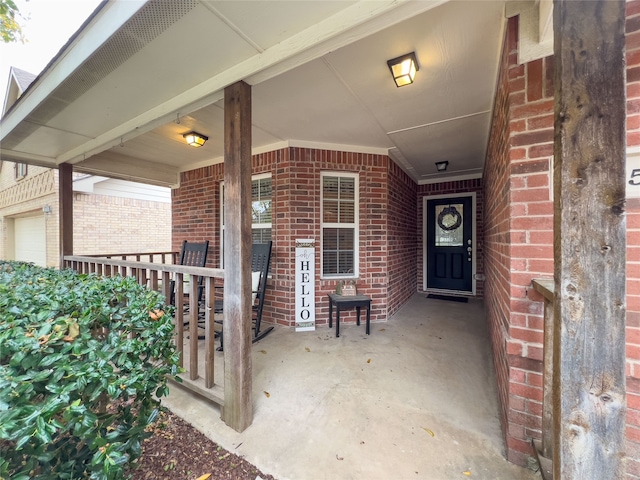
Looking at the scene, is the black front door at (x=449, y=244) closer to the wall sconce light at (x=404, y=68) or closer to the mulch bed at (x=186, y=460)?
the wall sconce light at (x=404, y=68)

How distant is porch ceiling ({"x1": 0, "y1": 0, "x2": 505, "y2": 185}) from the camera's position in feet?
4.34

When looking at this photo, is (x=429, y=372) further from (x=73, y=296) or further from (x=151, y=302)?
(x=73, y=296)

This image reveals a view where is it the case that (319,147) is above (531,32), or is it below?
above

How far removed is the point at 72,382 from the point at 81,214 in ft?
21.7

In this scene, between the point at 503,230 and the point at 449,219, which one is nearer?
the point at 503,230

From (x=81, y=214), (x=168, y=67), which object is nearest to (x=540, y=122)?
(x=168, y=67)

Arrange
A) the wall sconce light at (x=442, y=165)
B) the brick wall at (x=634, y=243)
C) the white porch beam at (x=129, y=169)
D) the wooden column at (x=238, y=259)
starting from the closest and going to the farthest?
1. the brick wall at (x=634, y=243)
2. the wooden column at (x=238, y=259)
3. the white porch beam at (x=129, y=169)
4. the wall sconce light at (x=442, y=165)

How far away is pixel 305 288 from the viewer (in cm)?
336

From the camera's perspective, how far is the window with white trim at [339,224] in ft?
12.0

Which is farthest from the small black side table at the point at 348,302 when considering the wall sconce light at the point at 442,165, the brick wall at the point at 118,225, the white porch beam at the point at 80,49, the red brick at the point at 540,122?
the brick wall at the point at 118,225

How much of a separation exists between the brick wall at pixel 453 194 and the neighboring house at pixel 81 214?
664cm

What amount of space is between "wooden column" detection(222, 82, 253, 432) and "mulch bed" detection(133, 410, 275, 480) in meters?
0.19

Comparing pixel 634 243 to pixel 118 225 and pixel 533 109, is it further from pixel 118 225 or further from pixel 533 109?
pixel 118 225

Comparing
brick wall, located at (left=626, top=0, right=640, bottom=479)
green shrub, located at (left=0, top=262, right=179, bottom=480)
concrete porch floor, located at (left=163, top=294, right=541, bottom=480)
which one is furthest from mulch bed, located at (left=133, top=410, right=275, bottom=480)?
brick wall, located at (left=626, top=0, right=640, bottom=479)
